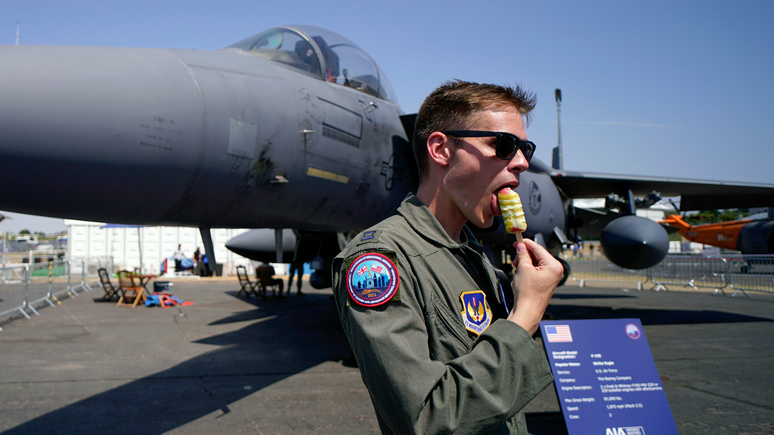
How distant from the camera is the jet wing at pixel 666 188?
30.0 feet

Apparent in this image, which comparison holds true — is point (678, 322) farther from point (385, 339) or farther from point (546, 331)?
point (385, 339)

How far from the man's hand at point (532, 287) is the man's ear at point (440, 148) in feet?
1.04

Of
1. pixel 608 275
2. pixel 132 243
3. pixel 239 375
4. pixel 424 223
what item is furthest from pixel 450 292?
pixel 608 275

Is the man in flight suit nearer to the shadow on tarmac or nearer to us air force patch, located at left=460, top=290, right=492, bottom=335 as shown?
us air force patch, located at left=460, top=290, right=492, bottom=335

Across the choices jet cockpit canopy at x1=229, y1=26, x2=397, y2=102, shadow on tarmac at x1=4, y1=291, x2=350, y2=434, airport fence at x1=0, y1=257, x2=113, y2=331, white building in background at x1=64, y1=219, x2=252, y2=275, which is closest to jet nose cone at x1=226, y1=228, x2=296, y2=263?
shadow on tarmac at x1=4, y1=291, x2=350, y2=434

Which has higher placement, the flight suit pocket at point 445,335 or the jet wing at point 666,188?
the jet wing at point 666,188

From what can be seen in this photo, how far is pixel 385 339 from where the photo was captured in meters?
0.94

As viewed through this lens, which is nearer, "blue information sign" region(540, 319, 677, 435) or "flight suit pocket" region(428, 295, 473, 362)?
"flight suit pocket" region(428, 295, 473, 362)

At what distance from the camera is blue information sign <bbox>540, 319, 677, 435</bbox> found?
9.50 feet

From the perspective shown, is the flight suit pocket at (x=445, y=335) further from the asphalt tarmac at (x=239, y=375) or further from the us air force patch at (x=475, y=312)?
the asphalt tarmac at (x=239, y=375)

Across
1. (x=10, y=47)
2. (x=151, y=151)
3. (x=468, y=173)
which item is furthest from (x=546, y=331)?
(x=10, y=47)

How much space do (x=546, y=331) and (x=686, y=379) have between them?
3.11m

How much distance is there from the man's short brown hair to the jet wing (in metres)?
7.83

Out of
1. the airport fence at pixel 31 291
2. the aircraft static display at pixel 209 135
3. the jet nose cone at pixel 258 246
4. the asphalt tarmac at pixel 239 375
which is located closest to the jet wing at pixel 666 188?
the asphalt tarmac at pixel 239 375
